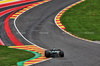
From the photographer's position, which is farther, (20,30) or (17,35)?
(20,30)

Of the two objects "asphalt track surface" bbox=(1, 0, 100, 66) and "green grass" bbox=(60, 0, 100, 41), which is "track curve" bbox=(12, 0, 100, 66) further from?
"green grass" bbox=(60, 0, 100, 41)

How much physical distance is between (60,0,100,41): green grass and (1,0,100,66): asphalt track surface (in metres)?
2.25

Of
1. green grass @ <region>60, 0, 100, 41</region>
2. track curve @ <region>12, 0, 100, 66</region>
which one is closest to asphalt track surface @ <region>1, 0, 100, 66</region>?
track curve @ <region>12, 0, 100, 66</region>

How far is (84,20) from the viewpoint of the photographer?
41750 mm

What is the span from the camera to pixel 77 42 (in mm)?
29531

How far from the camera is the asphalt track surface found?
20.2 meters

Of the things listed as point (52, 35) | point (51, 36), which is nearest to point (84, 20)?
point (52, 35)

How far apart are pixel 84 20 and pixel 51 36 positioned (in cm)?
1081

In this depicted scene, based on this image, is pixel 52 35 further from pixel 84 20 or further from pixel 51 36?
pixel 84 20

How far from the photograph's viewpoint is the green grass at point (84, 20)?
1384 inches

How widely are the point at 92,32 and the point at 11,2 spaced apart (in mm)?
23829

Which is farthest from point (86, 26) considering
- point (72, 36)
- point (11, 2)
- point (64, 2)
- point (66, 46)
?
point (11, 2)

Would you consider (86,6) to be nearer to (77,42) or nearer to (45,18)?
(45,18)

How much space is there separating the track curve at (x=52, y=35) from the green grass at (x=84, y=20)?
2255 mm
